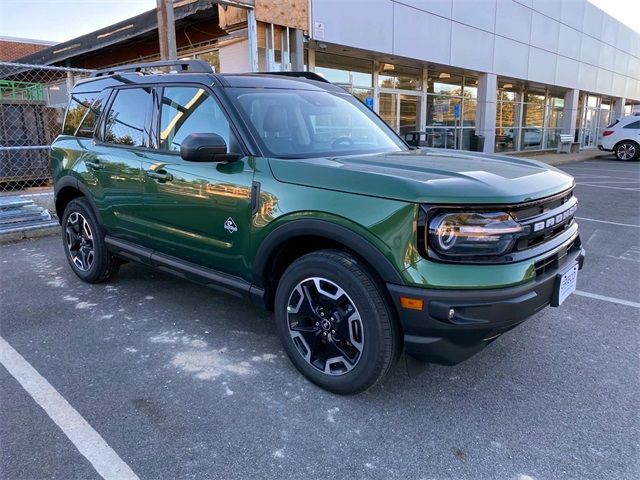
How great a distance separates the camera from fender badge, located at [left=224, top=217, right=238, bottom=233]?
10.3 ft

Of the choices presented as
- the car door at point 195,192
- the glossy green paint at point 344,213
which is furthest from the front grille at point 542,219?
the car door at point 195,192

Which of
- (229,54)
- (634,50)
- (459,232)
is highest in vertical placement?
(634,50)

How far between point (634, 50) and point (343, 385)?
115ft

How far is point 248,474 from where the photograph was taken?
221 centimetres

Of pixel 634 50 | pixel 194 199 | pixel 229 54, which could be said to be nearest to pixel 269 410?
pixel 194 199

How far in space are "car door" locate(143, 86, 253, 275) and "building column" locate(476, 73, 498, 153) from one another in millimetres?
15198

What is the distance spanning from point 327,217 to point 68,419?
5.82 feet

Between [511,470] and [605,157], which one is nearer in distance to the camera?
[511,470]

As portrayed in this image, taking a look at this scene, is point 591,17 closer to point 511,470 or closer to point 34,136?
point 34,136

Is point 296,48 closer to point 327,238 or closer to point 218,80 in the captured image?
point 218,80

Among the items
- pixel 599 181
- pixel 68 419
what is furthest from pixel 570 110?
pixel 68 419

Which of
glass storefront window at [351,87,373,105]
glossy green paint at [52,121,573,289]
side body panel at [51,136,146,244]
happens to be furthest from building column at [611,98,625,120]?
side body panel at [51,136,146,244]

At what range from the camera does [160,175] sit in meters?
3.63

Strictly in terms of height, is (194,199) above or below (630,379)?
above
